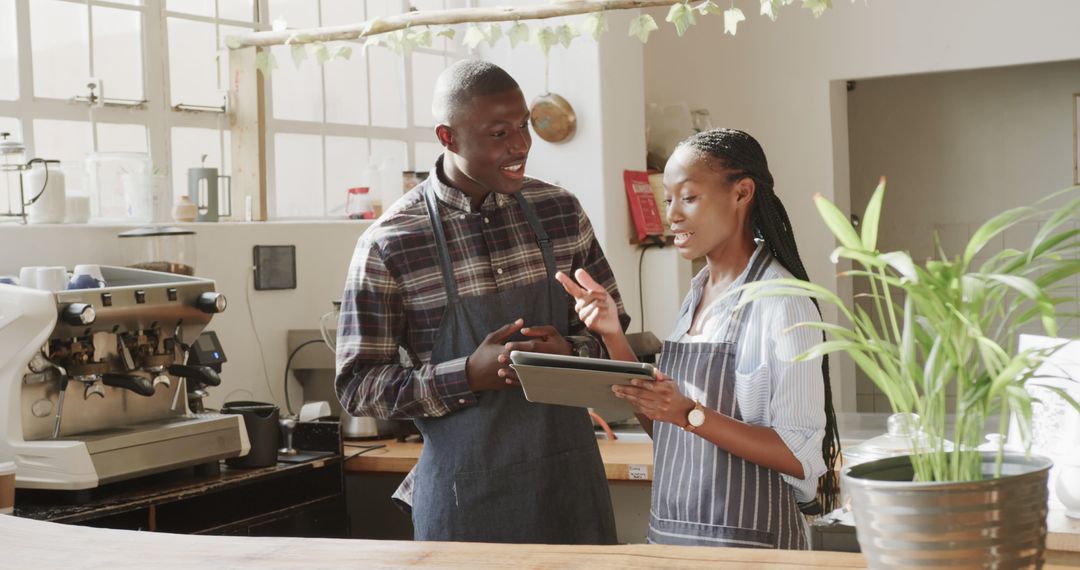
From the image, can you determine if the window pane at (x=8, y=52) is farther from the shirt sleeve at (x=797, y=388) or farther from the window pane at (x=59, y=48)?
the shirt sleeve at (x=797, y=388)

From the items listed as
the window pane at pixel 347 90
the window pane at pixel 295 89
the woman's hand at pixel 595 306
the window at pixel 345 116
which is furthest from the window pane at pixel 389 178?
the woman's hand at pixel 595 306

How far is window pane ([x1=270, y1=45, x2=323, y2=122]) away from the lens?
427cm

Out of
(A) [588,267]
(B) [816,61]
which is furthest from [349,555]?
(B) [816,61]

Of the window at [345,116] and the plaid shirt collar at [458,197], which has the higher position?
the window at [345,116]

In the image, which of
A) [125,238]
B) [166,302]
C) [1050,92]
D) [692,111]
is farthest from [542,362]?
[1050,92]

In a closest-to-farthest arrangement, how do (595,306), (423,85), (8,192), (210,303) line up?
1. (595,306)
2. (210,303)
3. (8,192)
4. (423,85)

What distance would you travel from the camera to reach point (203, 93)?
12.9ft

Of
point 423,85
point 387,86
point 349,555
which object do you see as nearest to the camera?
point 349,555

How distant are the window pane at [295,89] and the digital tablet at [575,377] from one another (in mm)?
2636

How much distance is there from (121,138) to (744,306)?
2432mm

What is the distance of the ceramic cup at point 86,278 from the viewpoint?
2.86 meters

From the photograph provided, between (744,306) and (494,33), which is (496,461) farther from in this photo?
(494,33)

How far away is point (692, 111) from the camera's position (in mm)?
5777

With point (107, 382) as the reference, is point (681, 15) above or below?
above
